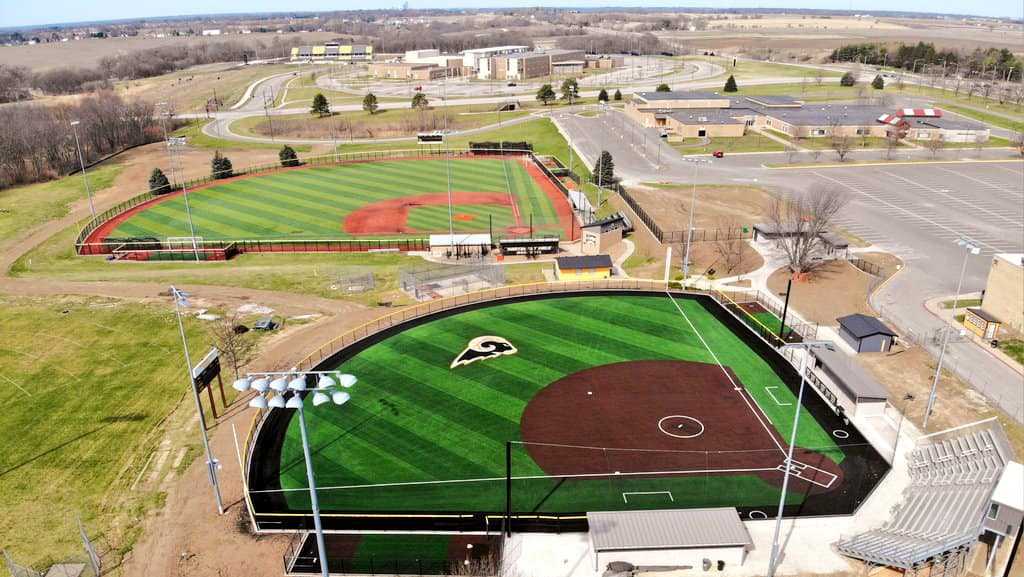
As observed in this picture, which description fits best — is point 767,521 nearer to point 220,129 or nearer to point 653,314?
point 653,314

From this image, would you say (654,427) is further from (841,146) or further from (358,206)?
(841,146)

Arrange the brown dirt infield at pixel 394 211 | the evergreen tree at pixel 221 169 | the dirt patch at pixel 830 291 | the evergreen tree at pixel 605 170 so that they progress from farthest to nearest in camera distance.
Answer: the evergreen tree at pixel 221 169 < the evergreen tree at pixel 605 170 < the brown dirt infield at pixel 394 211 < the dirt patch at pixel 830 291

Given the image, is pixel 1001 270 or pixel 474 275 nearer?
pixel 1001 270

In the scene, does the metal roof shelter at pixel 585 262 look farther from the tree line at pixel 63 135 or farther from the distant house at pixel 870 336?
the tree line at pixel 63 135

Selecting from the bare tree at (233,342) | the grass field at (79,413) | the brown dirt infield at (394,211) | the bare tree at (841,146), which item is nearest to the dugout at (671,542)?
the grass field at (79,413)

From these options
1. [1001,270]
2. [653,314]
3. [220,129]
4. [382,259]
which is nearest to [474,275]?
[382,259]
